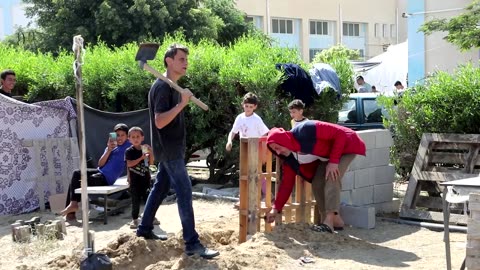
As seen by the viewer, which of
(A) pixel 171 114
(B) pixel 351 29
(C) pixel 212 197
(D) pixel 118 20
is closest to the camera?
(A) pixel 171 114

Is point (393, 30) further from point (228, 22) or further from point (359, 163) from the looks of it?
point (359, 163)

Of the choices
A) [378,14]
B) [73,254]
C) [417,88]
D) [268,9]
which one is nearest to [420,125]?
[417,88]

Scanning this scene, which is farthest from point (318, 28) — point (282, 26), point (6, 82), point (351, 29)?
point (6, 82)

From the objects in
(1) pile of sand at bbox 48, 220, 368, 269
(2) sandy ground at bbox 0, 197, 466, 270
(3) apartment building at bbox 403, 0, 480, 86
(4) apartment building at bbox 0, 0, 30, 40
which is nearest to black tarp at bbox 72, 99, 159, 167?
(2) sandy ground at bbox 0, 197, 466, 270

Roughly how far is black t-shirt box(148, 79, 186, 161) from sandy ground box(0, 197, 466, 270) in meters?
0.90

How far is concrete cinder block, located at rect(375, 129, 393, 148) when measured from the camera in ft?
28.2

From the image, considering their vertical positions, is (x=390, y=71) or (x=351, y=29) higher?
(x=351, y=29)

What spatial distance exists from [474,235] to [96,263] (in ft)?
9.52

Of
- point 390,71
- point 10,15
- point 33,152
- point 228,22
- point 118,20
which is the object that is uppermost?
point 10,15

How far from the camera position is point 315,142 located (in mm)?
7004

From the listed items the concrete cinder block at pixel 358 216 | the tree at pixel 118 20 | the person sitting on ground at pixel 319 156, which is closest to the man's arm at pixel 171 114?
the person sitting on ground at pixel 319 156

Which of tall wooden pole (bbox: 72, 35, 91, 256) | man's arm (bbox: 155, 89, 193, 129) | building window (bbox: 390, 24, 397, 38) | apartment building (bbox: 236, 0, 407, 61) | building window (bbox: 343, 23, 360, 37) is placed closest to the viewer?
tall wooden pole (bbox: 72, 35, 91, 256)

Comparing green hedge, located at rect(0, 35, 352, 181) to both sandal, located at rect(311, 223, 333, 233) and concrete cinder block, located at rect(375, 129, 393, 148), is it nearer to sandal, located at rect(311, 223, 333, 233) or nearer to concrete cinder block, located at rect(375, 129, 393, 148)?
concrete cinder block, located at rect(375, 129, 393, 148)

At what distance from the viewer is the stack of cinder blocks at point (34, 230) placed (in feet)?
24.7
